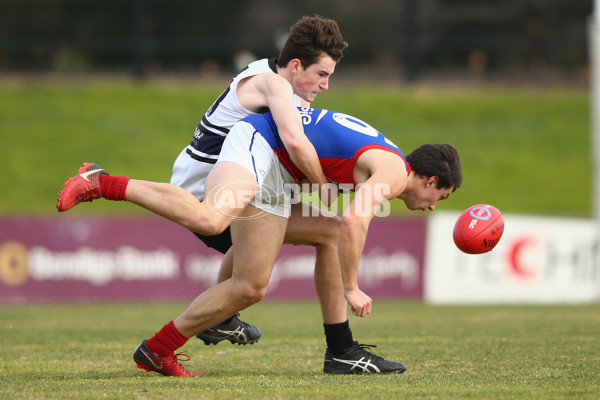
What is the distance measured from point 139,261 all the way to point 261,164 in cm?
853

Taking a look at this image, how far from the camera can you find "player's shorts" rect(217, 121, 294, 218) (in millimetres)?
5457

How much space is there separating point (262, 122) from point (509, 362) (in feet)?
7.20

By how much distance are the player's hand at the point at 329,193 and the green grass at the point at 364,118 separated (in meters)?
12.2

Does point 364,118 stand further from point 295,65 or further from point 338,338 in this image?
point 338,338

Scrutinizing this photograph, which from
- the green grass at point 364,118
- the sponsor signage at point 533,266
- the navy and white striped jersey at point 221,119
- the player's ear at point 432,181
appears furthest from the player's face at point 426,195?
the green grass at point 364,118

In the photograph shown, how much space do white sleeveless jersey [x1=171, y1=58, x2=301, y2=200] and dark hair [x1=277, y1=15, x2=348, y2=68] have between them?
0.67 feet

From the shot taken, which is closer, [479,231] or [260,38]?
[479,231]

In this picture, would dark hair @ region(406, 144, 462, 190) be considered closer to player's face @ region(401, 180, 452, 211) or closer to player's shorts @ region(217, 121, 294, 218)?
player's face @ region(401, 180, 452, 211)

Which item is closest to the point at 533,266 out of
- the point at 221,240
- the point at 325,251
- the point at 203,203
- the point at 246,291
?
the point at 221,240

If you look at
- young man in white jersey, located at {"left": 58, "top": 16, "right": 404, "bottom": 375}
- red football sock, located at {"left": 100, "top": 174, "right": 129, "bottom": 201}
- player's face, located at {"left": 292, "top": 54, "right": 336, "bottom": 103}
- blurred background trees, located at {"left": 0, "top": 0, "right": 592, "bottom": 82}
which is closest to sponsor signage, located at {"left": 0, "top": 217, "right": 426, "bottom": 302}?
young man in white jersey, located at {"left": 58, "top": 16, "right": 404, "bottom": 375}

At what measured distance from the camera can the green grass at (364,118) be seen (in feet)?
63.5

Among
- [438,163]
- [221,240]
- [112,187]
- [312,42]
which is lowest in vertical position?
[221,240]

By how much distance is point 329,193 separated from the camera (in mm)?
5684

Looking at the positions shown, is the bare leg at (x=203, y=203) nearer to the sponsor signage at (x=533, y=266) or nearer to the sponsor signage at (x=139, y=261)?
the sponsor signage at (x=139, y=261)
